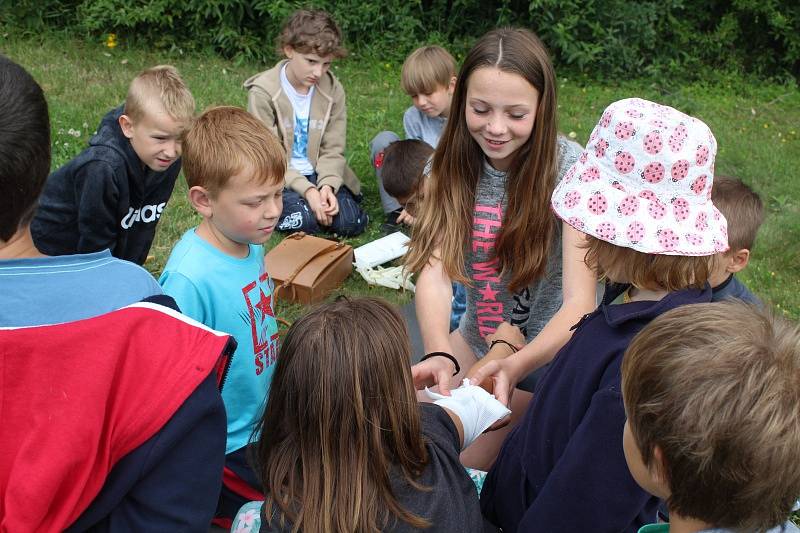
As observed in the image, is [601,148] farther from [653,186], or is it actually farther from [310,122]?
[310,122]

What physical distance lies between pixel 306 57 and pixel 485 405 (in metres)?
3.45

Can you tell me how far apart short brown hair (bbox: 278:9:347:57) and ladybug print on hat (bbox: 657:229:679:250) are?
3.59 meters

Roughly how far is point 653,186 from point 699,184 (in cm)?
11

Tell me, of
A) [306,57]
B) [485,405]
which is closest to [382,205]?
[306,57]

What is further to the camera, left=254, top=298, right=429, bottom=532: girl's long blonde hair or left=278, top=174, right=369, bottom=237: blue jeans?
left=278, top=174, right=369, bottom=237: blue jeans

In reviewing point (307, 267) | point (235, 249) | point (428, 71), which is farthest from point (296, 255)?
point (235, 249)

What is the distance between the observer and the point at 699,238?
1.87 metres

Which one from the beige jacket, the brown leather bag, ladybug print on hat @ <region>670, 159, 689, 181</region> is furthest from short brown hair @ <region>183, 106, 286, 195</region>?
the beige jacket

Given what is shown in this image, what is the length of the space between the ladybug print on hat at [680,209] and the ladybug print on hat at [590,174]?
0.20 metres

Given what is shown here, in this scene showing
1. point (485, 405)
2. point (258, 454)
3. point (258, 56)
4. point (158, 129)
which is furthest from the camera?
point (258, 56)

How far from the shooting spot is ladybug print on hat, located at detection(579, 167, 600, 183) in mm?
1991

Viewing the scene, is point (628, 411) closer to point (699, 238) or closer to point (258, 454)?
point (699, 238)

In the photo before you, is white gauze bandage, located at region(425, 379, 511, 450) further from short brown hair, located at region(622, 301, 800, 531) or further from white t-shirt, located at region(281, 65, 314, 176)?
white t-shirt, located at region(281, 65, 314, 176)

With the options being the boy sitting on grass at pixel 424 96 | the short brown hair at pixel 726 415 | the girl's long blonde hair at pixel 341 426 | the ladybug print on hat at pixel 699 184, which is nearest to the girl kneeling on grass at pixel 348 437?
the girl's long blonde hair at pixel 341 426
